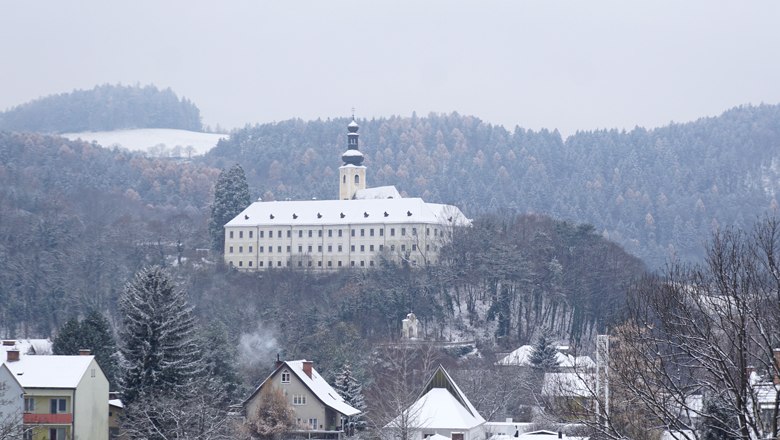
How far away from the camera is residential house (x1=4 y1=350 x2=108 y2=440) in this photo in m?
50.7

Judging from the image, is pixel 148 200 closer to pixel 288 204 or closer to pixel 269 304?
pixel 288 204

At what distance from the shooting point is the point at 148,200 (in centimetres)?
16050

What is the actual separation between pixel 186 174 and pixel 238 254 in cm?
6104

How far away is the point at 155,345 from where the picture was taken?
50844 millimetres

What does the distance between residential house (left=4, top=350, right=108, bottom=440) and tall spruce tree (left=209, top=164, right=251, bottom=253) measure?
2329 inches

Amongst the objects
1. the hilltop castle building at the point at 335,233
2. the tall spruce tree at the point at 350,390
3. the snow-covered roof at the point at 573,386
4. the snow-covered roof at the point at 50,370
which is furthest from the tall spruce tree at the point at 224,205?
the snow-covered roof at the point at 50,370

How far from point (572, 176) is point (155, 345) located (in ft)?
464

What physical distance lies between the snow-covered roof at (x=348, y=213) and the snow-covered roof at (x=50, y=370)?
57130 millimetres

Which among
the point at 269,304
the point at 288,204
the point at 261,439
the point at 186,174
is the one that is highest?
the point at 186,174

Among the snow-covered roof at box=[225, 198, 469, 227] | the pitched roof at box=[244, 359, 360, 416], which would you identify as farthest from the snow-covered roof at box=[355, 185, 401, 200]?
the pitched roof at box=[244, 359, 360, 416]

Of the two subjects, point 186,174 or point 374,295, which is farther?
point 186,174

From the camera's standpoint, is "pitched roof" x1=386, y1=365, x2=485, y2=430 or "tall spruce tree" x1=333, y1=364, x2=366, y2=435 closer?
"pitched roof" x1=386, y1=365, x2=485, y2=430

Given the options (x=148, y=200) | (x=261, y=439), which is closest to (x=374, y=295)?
(x=261, y=439)

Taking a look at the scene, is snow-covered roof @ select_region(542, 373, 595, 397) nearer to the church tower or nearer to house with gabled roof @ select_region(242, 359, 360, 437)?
house with gabled roof @ select_region(242, 359, 360, 437)
